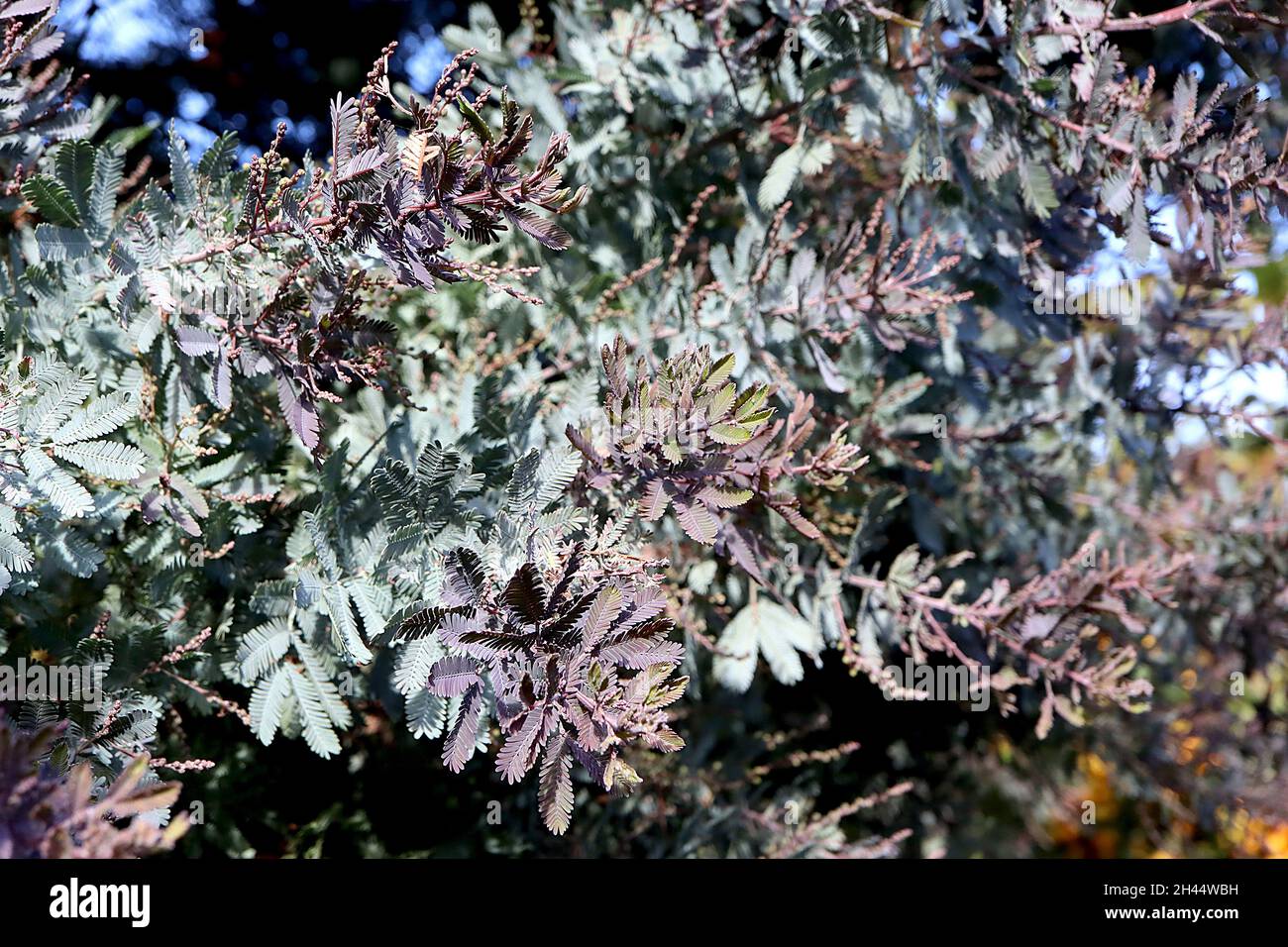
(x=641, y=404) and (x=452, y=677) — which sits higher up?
(x=641, y=404)

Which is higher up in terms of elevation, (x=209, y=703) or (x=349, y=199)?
(x=349, y=199)

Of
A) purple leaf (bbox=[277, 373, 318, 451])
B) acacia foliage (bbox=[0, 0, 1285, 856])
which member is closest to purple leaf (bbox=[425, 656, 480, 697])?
acacia foliage (bbox=[0, 0, 1285, 856])

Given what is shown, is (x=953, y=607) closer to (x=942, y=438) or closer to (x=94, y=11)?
(x=942, y=438)

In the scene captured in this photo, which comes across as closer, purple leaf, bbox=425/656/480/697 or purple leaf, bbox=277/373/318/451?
purple leaf, bbox=425/656/480/697

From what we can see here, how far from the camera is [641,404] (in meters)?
1.48

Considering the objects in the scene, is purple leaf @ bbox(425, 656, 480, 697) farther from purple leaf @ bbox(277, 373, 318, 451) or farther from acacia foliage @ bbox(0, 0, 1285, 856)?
purple leaf @ bbox(277, 373, 318, 451)

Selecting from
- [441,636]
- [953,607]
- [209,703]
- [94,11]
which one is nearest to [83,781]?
[441,636]

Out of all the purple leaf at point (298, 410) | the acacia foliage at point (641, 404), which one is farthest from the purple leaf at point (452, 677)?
the purple leaf at point (298, 410)

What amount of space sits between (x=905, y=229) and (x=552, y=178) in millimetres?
1148

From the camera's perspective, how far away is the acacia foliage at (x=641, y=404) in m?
1.44

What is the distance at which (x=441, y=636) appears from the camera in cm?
138

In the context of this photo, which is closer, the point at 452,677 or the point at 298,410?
the point at 452,677

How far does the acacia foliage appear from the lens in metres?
1.44

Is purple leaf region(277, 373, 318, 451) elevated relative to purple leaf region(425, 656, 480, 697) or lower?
elevated
